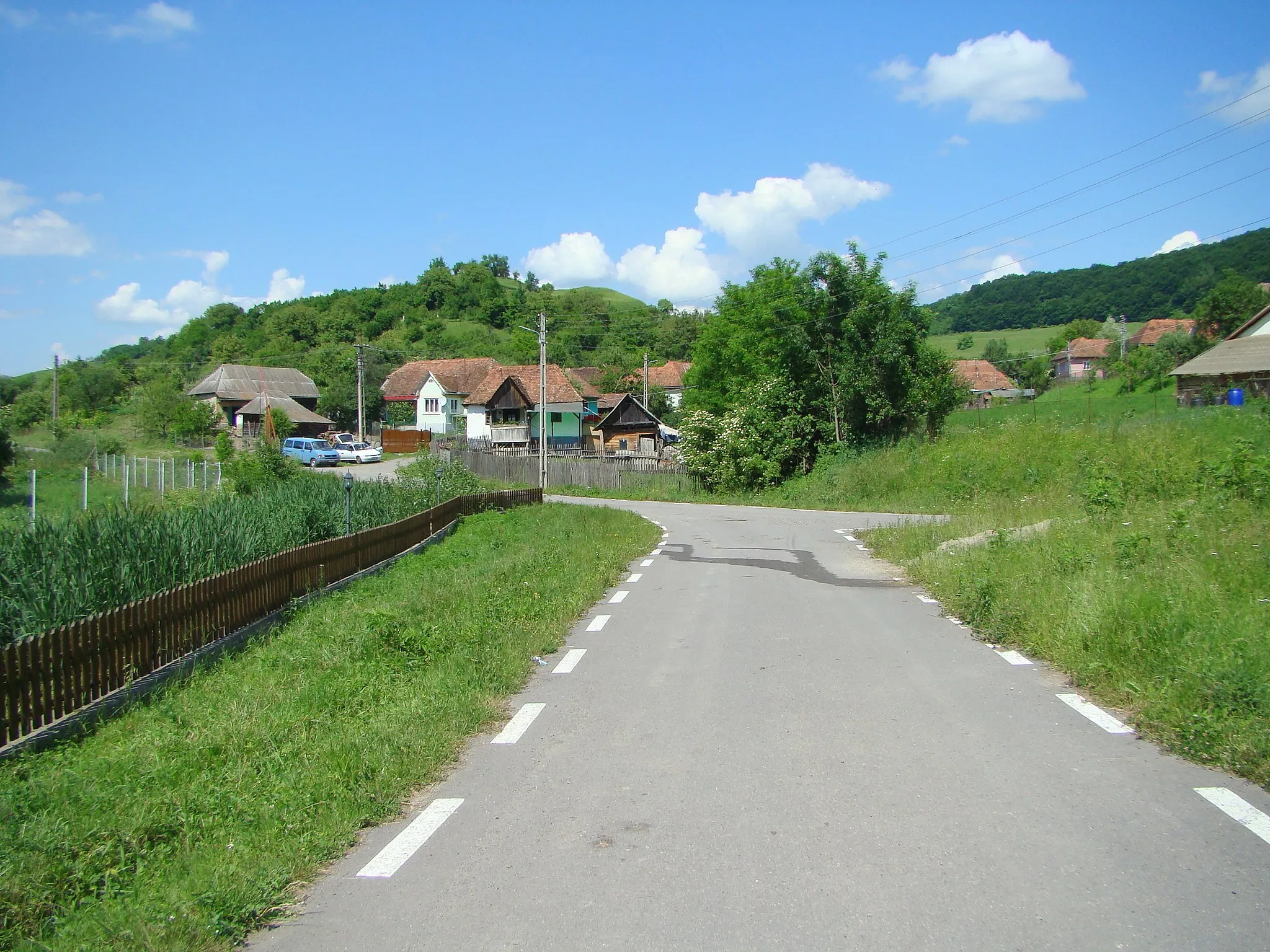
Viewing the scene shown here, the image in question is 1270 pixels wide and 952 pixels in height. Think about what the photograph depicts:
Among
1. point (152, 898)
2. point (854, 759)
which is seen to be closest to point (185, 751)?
point (152, 898)

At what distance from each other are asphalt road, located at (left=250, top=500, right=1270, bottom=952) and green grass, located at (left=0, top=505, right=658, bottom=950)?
25 centimetres

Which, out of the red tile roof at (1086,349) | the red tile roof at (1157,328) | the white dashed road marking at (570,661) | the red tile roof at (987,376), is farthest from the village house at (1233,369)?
the red tile roof at (987,376)

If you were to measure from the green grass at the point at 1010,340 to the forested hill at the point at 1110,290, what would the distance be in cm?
113

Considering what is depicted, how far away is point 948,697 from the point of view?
675cm

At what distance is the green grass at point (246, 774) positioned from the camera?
12.4 feet

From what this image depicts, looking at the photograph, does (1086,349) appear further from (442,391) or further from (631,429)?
(442,391)

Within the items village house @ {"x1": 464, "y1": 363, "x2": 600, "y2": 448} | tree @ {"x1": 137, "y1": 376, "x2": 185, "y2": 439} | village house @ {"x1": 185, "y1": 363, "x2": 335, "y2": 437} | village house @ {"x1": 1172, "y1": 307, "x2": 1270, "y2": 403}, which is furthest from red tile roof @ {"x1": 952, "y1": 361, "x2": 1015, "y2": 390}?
tree @ {"x1": 137, "y1": 376, "x2": 185, "y2": 439}

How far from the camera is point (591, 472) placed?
50.3 m

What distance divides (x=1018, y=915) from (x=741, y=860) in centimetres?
116

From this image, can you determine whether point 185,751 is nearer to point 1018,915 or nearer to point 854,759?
point 854,759

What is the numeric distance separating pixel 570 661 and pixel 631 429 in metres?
65.3

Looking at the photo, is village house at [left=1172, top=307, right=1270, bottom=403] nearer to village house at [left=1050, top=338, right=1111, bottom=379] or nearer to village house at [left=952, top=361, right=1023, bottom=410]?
village house at [left=1050, top=338, right=1111, bottom=379]

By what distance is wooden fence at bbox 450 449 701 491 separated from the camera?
156 ft

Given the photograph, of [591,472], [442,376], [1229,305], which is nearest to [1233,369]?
[1229,305]
